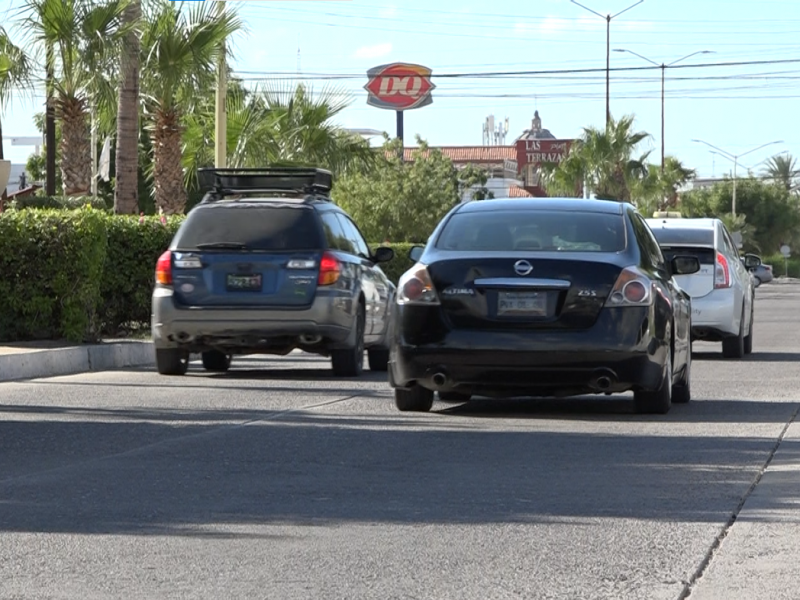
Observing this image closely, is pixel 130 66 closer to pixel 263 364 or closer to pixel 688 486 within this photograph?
pixel 263 364

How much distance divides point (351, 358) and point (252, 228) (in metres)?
1.52

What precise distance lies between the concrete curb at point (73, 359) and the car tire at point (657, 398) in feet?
20.6

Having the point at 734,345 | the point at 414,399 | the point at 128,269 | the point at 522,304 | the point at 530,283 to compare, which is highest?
the point at 530,283

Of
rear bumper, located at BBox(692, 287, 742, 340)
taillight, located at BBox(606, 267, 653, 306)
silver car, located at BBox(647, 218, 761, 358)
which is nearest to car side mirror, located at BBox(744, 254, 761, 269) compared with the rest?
silver car, located at BBox(647, 218, 761, 358)

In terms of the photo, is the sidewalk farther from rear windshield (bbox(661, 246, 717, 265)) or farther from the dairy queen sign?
the dairy queen sign

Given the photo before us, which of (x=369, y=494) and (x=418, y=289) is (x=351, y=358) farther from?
(x=369, y=494)

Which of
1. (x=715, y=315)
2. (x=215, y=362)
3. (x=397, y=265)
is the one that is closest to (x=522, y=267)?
(x=215, y=362)

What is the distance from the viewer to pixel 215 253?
1571cm

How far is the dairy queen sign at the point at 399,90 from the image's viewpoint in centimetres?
9462

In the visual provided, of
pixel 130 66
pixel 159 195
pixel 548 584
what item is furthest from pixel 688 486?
pixel 159 195

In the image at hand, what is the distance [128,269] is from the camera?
20250mm

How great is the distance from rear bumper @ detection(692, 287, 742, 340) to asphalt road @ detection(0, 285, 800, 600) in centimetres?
525

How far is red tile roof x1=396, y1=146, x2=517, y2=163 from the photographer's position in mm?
137375

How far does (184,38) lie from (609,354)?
1878 cm
